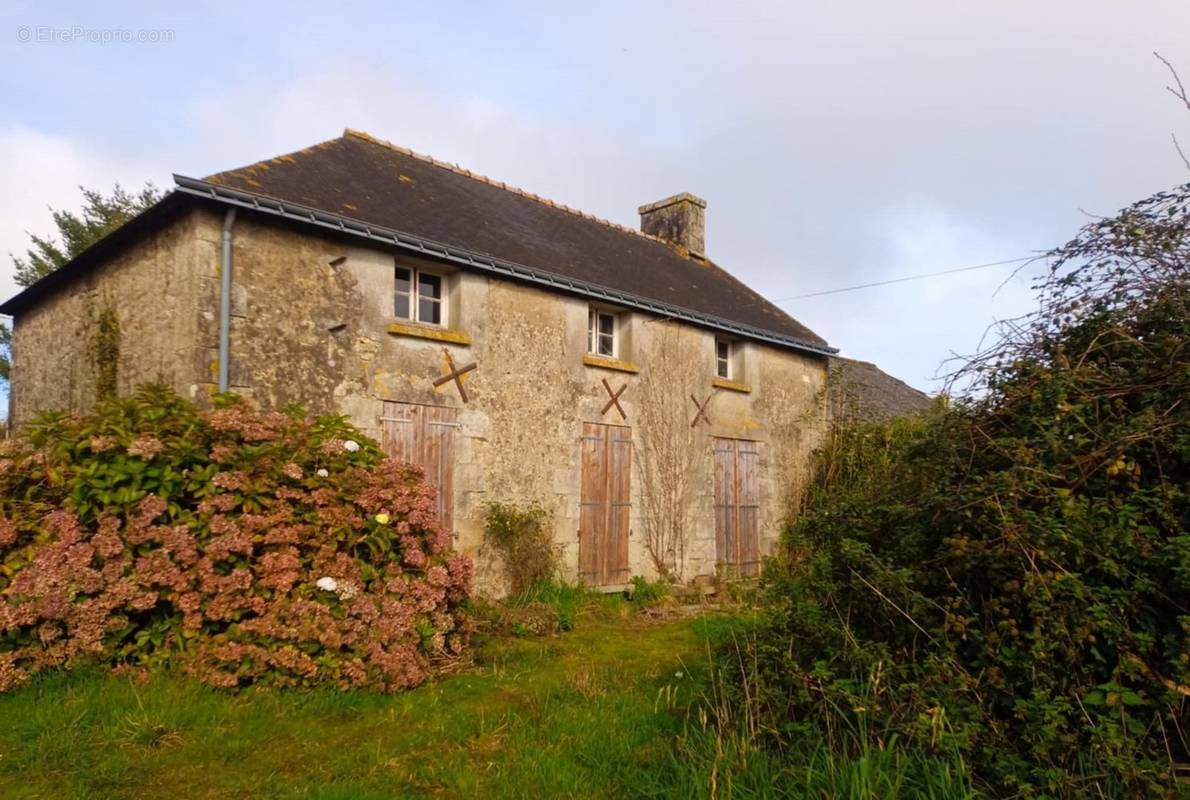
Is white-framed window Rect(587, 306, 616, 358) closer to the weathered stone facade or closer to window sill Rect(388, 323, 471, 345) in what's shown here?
the weathered stone facade

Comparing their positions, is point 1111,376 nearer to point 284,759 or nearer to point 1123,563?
point 1123,563

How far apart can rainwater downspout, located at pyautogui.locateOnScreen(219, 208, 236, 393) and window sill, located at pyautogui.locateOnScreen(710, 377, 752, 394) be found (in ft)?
21.6

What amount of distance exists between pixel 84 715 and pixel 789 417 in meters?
10.2

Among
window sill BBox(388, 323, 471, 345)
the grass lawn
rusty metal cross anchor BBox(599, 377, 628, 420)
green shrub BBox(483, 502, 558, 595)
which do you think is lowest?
the grass lawn

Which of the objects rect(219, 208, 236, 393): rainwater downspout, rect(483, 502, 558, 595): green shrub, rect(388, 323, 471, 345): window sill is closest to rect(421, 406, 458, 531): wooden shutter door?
rect(483, 502, 558, 595): green shrub

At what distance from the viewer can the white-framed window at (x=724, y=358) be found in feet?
38.0

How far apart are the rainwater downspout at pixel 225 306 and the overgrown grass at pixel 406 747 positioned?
2.75m

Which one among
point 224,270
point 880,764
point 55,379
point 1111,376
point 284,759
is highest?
Answer: point 224,270

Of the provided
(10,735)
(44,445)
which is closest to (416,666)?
(10,735)

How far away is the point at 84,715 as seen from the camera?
389 cm

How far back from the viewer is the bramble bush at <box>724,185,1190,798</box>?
2680 millimetres

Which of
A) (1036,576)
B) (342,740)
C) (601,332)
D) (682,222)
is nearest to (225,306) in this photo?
(342,740)

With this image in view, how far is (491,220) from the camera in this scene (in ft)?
32.6

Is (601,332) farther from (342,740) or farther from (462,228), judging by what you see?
(342,740)
